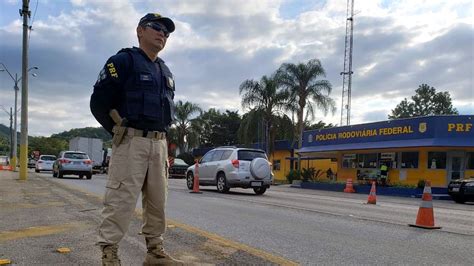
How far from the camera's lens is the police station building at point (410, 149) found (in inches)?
1098

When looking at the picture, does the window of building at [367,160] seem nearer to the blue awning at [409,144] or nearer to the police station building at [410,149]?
the police station building at [410,149]

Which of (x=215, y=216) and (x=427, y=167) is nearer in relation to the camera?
(x=215, y=216)

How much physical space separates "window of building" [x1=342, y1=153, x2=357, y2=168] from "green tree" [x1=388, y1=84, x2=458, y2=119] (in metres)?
44.7

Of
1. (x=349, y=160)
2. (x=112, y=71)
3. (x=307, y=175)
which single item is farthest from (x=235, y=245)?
(x=349, y=160)

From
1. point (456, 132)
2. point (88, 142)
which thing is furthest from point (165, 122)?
point (88, 142)

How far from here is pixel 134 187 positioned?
3963 millimetres

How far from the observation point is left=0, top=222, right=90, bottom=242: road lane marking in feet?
20.3

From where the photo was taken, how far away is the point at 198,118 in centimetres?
5894

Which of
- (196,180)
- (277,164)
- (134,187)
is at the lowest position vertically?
(277,164)

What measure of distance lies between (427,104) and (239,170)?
229 feet

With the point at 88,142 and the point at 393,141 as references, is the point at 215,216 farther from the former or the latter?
the point at 88,142

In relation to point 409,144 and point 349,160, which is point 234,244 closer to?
point 409,144

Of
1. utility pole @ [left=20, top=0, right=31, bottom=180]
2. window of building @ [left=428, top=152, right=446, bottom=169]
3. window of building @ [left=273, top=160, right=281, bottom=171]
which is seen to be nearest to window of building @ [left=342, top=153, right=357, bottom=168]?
window of building @ [left=428, top=152, right=446, bottom=169]

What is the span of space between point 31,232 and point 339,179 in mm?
32383
